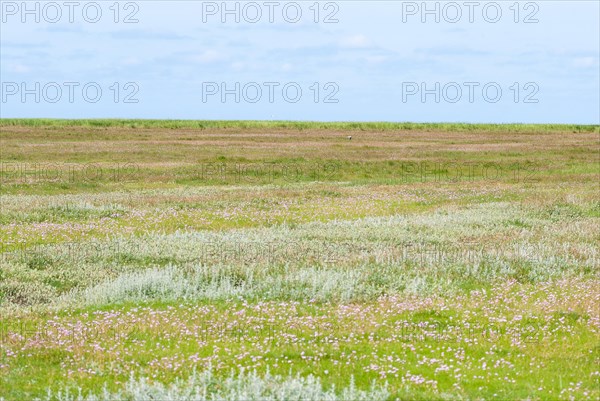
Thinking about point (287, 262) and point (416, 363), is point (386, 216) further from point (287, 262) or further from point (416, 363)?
point (416, 363)

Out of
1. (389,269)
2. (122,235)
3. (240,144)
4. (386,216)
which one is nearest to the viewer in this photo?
(389,269)

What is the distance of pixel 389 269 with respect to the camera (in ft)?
57.0

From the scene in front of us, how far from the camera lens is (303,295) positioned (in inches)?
601

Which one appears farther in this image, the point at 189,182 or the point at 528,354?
the point at 189,182

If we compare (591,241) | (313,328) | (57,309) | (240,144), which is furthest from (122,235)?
(240,144)

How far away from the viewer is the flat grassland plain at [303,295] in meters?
10.1

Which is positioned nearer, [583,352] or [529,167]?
[583,352]

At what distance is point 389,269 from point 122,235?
1017 cm

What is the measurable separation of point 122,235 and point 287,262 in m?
7.84

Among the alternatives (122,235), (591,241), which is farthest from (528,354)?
(122,235)

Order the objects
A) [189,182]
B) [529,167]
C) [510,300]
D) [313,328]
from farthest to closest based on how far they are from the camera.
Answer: [529,167]
[189,182]
[510,300]
[313,328]

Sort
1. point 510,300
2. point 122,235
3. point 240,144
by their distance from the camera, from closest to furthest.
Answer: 1. point 510,300
2. point 122,235
3. point 240,144

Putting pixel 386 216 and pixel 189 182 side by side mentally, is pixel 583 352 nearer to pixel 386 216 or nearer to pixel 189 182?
pixel 386 216

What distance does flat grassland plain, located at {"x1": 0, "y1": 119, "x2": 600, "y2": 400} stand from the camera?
10125 mm
